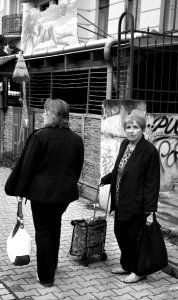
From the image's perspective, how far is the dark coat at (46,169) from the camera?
4297mm

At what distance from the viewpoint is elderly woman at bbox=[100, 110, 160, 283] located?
4426 millimetres

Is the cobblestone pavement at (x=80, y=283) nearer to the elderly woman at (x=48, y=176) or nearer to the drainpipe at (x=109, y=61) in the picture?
the elderly woman at (x=48, y=176)

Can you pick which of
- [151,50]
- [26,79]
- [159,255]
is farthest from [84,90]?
[159,255]

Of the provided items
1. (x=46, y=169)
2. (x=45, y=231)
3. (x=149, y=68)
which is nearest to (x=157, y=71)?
A: (x=149, y=68)

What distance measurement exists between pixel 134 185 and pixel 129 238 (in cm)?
61

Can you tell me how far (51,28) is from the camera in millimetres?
11523

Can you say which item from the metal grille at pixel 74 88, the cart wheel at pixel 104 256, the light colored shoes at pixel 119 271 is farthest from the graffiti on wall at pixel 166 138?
the light colored shoes at pixel 119 271

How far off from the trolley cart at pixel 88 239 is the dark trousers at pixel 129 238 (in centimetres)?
47

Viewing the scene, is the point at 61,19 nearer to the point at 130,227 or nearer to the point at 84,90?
the point at 84,90

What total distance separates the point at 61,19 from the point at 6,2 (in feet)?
39.9

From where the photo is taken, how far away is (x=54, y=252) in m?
4.76

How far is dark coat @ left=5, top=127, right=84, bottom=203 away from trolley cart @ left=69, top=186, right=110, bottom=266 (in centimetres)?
83

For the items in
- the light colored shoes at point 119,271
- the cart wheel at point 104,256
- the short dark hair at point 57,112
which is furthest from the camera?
the cart wheel at point 104,256

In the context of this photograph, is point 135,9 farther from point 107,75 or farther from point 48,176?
point 48,176
